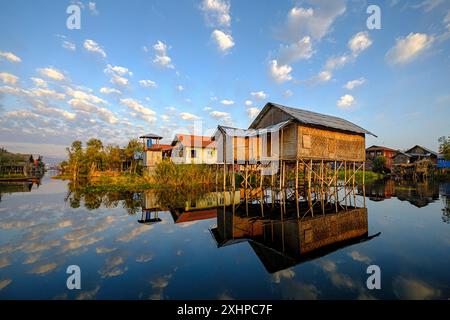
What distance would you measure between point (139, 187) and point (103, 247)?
54.2 ft

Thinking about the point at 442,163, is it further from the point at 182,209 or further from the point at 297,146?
the point at 182,209

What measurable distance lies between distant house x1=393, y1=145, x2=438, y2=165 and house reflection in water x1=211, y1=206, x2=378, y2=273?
42.4m

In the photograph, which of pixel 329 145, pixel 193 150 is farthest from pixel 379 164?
pixel 193 150

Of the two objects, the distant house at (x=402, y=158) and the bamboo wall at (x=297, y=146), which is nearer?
the bamboo wall at (x=297, y=146)

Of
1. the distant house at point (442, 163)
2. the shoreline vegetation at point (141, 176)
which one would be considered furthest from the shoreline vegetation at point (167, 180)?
the distant house at point (442, 163)

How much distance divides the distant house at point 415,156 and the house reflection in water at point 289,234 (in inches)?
1670

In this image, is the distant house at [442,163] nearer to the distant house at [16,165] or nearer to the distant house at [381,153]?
the distant house at [381,153]

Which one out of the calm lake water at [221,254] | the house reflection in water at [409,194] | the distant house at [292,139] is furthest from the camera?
the house reflection in water at [409,194]

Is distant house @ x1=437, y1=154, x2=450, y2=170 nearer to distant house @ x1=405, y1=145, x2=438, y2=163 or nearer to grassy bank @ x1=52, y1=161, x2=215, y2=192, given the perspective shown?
distant house @ x1=405, y1=145, x2=438, y2=163

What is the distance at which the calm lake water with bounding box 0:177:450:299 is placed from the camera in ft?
15.9

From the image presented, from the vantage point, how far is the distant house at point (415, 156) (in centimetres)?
4317
